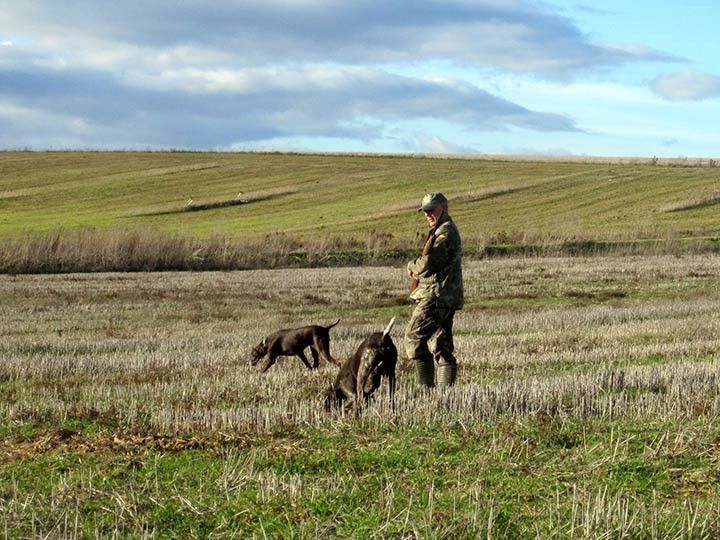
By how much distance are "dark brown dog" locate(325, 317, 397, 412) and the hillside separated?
2786 cm

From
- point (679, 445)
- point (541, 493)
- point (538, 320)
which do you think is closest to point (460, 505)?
point (541, 493)

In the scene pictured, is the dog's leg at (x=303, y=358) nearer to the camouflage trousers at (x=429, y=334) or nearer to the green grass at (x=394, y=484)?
the camouflage trousers at (x=429, y=334)

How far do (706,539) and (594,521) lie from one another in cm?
Answer: 58

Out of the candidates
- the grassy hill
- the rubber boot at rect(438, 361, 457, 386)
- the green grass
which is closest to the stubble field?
the green grass

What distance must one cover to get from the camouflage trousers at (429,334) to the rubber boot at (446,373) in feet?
0.11

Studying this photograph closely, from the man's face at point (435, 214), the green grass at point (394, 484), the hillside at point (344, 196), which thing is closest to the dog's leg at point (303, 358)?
the man's face at point (435, 214)

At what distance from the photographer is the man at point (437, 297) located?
988 centimetres

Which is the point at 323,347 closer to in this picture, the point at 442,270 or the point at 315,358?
the point at 315,358

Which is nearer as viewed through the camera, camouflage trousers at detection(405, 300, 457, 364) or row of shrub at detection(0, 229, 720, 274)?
camouflage trousers at detection(405, 300, 457, 364)

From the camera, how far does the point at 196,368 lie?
485 inches

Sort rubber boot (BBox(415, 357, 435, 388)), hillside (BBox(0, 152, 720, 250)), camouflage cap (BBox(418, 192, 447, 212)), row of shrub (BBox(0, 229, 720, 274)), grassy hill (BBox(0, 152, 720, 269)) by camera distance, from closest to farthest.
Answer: camouflage cap (BBox(418, 192, 447, 212))
rubber boot (BBox(415, 357, 435, 388))
row of shrub (BBox(0, 229, 720, 274))
grassy hill (BBox(0, 152, 720, 269))
hillside (BBox(0, 152, 720, 250))

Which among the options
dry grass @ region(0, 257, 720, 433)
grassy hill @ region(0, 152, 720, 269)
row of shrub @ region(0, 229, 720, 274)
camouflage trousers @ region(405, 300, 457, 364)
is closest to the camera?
dry grass @ region(0, 257, 720, 433)

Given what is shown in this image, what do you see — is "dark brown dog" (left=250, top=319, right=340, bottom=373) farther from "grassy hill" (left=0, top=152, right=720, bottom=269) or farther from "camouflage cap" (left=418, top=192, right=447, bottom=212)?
"grassy hill" (left=0, top=152, right=720, bottom=269)

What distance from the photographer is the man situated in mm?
9875
